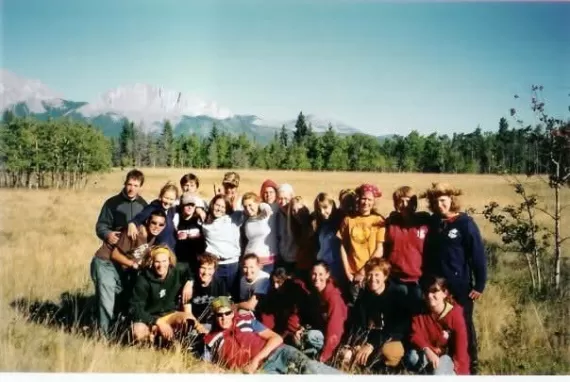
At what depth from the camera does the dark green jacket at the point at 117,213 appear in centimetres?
558

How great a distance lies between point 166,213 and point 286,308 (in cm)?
135

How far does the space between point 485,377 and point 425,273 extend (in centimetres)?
111

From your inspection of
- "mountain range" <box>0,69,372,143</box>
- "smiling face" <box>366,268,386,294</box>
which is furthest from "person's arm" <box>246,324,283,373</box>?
"mountain range" <box>0,69,372,143</box>

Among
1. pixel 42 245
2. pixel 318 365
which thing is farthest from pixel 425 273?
pixel 42 245

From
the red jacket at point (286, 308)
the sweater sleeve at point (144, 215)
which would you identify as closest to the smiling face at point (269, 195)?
Answer: the red jacket at point (286, 308)

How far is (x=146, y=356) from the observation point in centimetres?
548

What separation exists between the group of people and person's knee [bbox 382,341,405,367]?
0.01m

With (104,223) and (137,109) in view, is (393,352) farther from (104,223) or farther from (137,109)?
(137,109)

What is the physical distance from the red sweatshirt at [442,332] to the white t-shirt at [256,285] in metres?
1.31

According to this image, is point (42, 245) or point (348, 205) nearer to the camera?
point (348, 205)

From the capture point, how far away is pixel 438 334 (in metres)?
5.27

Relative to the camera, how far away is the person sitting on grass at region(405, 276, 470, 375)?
5254mm

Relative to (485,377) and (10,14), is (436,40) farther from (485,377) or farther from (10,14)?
(10,14)

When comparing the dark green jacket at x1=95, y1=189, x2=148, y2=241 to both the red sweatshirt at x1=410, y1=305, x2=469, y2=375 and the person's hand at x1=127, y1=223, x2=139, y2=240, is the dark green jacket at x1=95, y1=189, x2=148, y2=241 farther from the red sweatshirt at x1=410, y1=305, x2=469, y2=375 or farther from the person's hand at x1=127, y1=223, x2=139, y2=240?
the red sweatshirt at x1=410, y1=305, x2=469, y2=375
